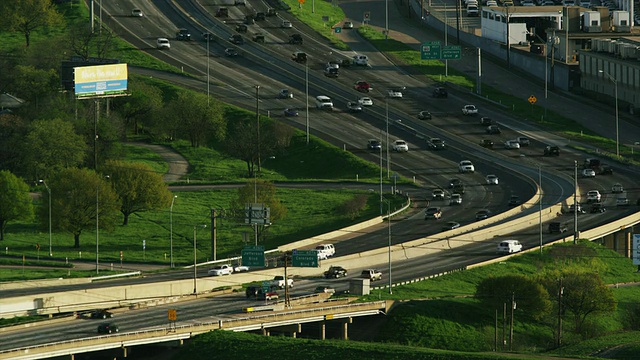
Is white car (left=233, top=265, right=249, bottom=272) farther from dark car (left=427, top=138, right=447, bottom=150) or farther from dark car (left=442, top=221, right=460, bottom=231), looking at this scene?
dark car (left=427, top=138, right=447, bottom=150)

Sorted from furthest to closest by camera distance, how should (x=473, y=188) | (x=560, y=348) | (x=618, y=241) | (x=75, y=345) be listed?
(x=473, y=188) → (x=618, y=241) → (x=560, y=348) → (x=75, y=345)

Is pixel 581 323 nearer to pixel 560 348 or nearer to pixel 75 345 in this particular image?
pixel 560 348

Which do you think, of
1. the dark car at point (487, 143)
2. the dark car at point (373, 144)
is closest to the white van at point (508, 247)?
the dark car at point (373, 144)

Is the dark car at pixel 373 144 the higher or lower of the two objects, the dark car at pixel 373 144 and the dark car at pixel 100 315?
the higher

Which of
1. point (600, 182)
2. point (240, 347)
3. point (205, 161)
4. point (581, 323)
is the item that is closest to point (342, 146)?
point (205, 161)

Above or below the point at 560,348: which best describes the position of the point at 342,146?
above

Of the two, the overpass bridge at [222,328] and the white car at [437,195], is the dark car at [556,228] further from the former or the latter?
the overpass bridge at [222,328]
